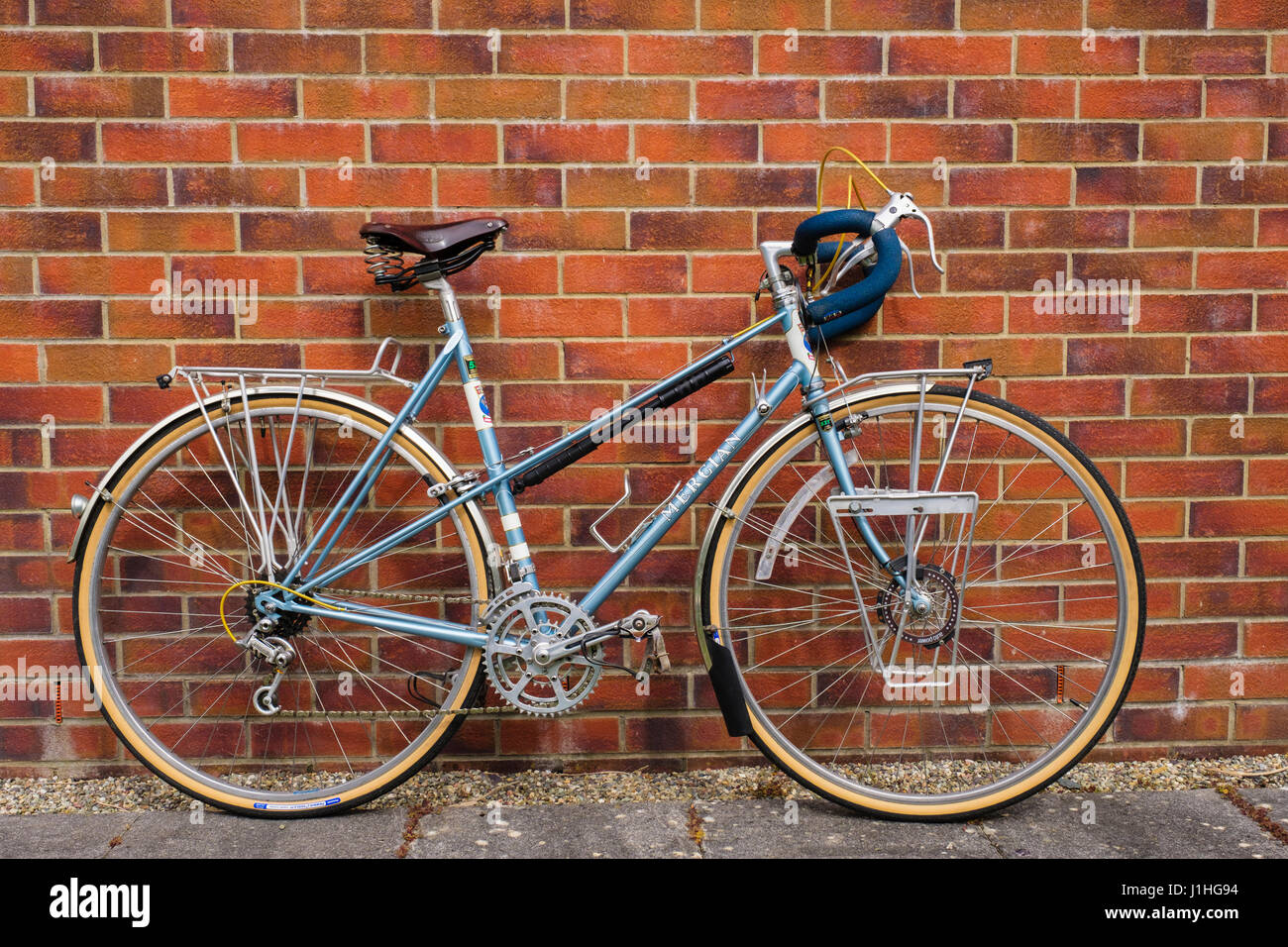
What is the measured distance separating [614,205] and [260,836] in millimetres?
1874

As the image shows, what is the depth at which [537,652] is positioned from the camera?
256cm

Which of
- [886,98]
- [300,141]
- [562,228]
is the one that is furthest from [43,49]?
[886,98]

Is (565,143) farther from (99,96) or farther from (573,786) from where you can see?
(573,786)

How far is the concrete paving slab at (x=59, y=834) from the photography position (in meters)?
2.54

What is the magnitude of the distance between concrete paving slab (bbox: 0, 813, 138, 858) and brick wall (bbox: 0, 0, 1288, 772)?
239 millimetres

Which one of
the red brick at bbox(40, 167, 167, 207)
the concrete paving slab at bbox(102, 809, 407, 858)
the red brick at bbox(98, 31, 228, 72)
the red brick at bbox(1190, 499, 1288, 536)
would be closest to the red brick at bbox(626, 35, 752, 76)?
the red brick at bbox(98, 31, 228, 72)

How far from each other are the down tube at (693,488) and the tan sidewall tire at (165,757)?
1.02 ft

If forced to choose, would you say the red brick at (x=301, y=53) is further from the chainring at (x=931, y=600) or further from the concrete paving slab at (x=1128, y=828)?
the concrete paving slab at (x=1128, y=828)

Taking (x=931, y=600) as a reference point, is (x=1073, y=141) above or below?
above

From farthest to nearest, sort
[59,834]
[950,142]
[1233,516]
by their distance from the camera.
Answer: [1233,516], [950,142], [59,834]

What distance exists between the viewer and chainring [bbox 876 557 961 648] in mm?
2582

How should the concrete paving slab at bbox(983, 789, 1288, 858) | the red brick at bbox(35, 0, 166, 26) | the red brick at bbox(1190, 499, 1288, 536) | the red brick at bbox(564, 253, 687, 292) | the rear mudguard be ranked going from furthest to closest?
the red brick at bbox(1190, 499, 1288, 536) < the red brick at bbox(564, 253, 687, 292) < the red brick at bbox(35, 0, 166, 26) < the rear mudguard < the concrete paving slab at bbox(983, 789, 1288, 858)

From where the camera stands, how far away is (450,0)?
2.77 meters

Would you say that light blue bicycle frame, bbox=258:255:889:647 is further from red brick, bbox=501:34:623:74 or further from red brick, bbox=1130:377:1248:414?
red brick, bbox=1130:377:1248:414
